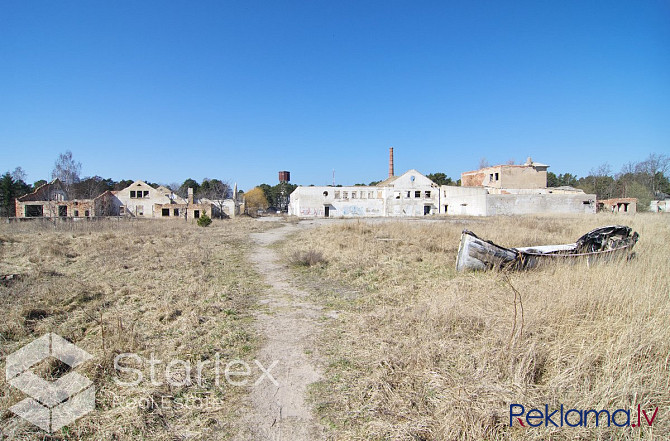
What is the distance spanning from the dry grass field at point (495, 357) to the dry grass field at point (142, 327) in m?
1.32

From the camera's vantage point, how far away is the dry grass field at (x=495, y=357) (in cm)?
279

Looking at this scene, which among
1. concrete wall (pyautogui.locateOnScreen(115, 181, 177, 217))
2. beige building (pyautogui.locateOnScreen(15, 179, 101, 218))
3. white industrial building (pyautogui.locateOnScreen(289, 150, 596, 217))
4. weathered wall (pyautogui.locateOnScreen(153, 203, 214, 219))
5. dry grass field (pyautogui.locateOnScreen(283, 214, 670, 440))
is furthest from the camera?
concrete wall (pyautogui.locateOnScreen(115, 181, 177, 217))

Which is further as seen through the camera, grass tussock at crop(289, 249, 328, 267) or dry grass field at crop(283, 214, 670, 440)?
grass tussock at crop(289, 249, 328, 267)

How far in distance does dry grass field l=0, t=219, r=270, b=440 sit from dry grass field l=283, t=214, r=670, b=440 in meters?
1.32

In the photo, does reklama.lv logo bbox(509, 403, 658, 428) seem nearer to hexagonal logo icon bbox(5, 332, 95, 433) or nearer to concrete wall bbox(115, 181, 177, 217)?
hexagonal logo icon bbox(5, 332, 95, 433)

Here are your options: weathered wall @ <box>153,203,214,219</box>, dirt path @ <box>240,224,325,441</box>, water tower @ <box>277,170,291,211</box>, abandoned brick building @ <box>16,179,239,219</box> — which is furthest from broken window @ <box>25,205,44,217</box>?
dirt path @ <box>240,224,325,441</box>

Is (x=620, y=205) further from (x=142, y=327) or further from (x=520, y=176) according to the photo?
(x=142, y=327)

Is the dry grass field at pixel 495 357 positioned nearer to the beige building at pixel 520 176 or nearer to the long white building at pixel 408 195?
the long white building at pixel 408 195

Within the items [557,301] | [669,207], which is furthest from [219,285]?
[669,207]

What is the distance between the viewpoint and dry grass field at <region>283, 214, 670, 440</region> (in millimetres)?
2785

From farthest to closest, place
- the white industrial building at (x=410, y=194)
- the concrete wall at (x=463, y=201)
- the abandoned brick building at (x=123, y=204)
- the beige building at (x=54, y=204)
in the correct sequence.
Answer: the white industrial building at (x=410, y=194) < the abandoned brick building at (x=123, y=204) < the concrete wall at (x=463, y=201) < the beige building at (x=54, y=204)

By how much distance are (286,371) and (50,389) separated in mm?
2605

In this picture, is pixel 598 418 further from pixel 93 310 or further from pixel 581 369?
pixel 93 310

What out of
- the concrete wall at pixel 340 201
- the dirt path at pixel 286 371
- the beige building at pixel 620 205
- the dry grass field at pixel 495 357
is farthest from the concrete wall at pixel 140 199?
the beige building at pixel 620 205
